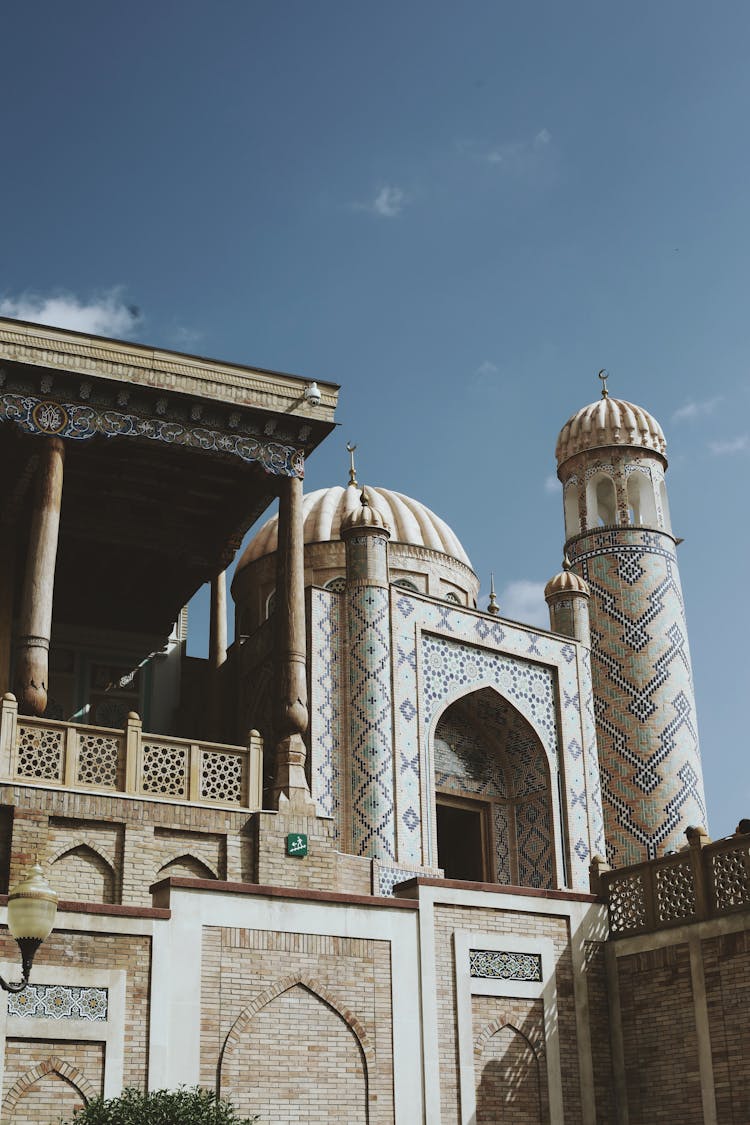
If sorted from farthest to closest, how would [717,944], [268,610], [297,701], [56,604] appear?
[268,610] → [56,604] → [297,701] → [717,944]

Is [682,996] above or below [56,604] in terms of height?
below

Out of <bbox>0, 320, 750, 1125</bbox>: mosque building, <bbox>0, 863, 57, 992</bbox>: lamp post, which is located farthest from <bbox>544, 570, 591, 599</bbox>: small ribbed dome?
<bbox>0, 863, 57, 992</bbox>: lamp post

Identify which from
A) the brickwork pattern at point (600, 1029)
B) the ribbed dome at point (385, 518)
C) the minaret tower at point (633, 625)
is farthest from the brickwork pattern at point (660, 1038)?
the ribbed dome at point (385, 518)

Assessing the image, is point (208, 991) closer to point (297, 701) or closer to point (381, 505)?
point (297, 701)

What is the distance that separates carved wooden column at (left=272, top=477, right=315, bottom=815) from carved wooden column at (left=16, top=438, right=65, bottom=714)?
2226 millimetres

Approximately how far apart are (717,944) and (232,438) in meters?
6.65

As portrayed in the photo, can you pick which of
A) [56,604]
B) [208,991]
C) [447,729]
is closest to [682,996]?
[208,991]

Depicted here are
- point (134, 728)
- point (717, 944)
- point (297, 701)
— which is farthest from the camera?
point (297, 701)

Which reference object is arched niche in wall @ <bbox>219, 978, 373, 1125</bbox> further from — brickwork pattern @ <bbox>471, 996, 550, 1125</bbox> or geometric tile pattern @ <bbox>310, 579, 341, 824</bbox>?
geometric tile pattern @ <bbox>310, 579, 341, 824</bbox>

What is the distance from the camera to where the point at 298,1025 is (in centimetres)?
1105

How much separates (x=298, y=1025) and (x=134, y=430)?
19.5ft

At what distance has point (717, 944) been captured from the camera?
11625 millimetres

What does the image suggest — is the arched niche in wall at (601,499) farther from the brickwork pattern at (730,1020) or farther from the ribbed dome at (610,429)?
the brickwork pattern at (730,1020)

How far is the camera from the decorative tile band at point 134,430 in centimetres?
1367
